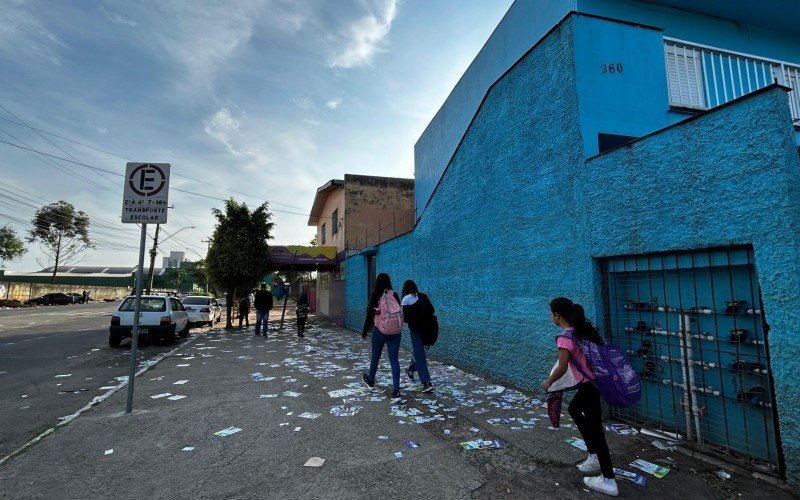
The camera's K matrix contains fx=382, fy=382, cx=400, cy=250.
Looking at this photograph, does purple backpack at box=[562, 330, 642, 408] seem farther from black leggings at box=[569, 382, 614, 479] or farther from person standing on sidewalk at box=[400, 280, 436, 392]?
person standing on sidewalk at box=[400, 280, 436, 392]

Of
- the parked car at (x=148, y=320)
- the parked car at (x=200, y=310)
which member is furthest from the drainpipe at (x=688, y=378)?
the parked car at (x=200, y=310)

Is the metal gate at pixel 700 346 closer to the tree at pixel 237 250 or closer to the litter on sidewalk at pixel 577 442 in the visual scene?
the litter on sidewalk at pixel 577 442

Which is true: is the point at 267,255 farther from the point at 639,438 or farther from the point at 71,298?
the point at 71,298

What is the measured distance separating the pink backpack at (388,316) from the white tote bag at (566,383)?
2798mm

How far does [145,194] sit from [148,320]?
24.9 feet

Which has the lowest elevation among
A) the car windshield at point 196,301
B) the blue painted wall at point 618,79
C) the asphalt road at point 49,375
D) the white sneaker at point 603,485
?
the asphalt road at point 49,375

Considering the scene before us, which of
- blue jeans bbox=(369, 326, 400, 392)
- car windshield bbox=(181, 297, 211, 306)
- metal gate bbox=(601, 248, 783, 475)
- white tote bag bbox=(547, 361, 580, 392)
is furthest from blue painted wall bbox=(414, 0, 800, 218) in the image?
car windshield bbox=(181, 297, 211, 306)

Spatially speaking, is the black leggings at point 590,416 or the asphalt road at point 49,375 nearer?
the black leggings at point 590,416

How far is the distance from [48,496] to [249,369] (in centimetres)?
480

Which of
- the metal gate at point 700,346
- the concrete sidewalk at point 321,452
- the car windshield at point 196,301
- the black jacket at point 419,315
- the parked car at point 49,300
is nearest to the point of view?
the concrete sidewalk at point 321,452

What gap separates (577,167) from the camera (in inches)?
188

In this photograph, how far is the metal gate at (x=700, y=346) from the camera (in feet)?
10.7

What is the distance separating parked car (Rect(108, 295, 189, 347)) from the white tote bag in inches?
443

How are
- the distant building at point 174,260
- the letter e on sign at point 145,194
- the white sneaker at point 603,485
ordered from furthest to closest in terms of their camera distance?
the distant building at point 174,260, the letter e on sign at point 145,194, the white sneaker at point 603,485
